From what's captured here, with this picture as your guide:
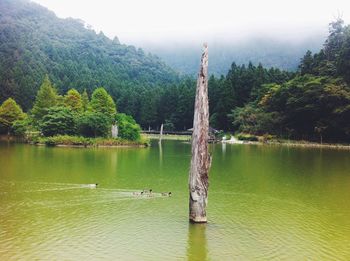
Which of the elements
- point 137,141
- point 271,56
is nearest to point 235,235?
point 137,141

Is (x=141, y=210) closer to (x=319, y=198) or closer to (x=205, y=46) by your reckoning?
(x=205, y=46)

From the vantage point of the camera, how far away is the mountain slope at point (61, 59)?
86.9 metres

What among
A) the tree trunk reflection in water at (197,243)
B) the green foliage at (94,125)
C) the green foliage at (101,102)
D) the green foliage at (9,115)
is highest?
the green foliage at (101,102)

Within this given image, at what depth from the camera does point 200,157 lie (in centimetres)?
1441

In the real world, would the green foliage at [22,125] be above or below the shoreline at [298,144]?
above

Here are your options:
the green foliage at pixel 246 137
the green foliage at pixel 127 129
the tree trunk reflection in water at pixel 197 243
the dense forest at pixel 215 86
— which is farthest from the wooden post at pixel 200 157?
the green foliage at pixel 246 137

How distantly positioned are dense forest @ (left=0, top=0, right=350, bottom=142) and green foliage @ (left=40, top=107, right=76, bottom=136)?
26.6 m

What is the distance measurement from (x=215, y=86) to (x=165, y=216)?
65.9 metres

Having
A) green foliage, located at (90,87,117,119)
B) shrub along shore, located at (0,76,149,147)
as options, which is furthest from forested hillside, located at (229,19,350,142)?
shrub along shore, located at (0,76,149,147)

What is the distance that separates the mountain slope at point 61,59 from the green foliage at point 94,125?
33.2 meters

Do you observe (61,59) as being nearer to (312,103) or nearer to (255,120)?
(255,120)

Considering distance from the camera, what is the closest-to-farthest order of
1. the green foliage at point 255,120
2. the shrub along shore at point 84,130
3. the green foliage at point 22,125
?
1. the shrub along shore at point 84,130
2. the green foliage at point 22,125
3. the green foliage at point 255,120

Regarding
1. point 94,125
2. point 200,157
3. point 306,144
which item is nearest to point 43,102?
point 94,125

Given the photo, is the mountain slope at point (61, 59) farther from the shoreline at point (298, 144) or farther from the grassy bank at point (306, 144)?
the grassy bank at point (306, 144)
